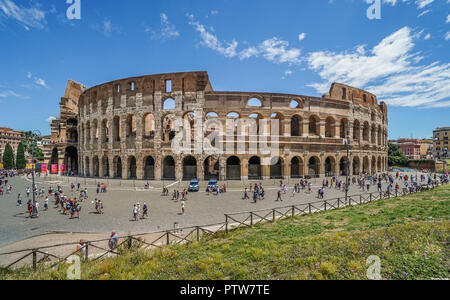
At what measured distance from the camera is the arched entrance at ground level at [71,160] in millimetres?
38625

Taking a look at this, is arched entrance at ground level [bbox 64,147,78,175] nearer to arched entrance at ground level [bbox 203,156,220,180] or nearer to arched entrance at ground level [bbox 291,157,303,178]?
arched entrance at ground level [bbox 203,156,220,180]

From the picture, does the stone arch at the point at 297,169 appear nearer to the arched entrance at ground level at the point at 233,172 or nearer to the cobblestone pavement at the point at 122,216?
the arched entrance at ground level at the point at 233,172

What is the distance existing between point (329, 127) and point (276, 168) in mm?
11897

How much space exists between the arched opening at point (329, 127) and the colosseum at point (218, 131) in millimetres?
146

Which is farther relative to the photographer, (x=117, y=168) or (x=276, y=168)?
(x=117, y=168)

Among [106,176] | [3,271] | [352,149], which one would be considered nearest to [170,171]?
[106,176]

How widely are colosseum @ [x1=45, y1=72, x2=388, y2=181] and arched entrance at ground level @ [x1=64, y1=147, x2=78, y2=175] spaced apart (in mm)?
8913

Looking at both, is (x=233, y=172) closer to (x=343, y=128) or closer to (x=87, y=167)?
(x=343, y=128)

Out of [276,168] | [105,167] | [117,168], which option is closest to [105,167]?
[105,167]

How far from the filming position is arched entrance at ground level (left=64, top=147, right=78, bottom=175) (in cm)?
3862

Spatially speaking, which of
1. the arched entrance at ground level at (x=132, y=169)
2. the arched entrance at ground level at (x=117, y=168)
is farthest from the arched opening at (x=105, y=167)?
the arched entrance at ground level at (x=132, y=169)

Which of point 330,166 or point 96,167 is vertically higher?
point 330,166

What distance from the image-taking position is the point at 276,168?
27594mm

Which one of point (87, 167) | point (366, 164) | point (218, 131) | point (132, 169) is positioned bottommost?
point (132, 169)
